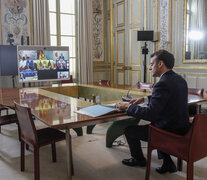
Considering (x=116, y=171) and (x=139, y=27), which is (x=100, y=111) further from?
(x=139, y=27)

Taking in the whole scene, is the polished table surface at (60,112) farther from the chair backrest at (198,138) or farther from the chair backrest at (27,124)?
the chair backrest at (198,138)

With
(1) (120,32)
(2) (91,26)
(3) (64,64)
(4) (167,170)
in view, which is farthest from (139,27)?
(4) (167,170)

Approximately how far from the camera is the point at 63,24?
23.7ft

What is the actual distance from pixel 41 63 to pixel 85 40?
11.9 ft

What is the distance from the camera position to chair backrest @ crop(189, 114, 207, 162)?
1.66m

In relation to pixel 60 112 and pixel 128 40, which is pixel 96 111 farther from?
pixel 128 40

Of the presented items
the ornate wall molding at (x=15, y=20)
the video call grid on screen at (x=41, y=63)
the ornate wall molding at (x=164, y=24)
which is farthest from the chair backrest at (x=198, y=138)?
the ornate wall molding at (x=15, y=20)

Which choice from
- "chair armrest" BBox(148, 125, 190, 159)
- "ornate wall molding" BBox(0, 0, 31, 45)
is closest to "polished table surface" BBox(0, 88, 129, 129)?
"chair armrest" BBox(148, 125, 190, 159)

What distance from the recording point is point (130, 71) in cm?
707

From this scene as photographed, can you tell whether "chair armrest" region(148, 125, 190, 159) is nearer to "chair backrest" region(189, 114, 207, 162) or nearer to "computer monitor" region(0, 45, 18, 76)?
"chair backrest" region(189, 114, 207, 162)

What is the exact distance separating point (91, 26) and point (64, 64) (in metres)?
3.60

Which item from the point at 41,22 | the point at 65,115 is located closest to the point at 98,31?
the point at 41,22

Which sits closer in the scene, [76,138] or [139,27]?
[76,138]

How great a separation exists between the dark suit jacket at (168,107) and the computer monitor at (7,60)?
428 centimetres
